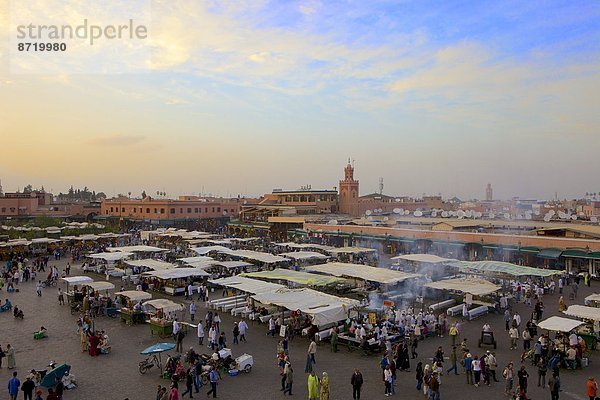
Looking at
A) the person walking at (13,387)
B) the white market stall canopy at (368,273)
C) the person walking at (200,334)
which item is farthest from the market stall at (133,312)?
the white market stall canopy at (368,273)

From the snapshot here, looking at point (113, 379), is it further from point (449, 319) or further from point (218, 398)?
point (449, 319)

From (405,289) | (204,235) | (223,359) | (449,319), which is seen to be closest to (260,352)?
(223,359)

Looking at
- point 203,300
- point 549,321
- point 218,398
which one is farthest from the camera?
point 203,300

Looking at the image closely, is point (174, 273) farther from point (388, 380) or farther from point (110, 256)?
point (388, 380)

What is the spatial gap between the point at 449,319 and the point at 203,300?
10.1 metres

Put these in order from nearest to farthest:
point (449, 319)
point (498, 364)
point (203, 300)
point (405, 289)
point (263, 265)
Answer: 1. point (498, 364)
2. point (449, 319)
3. point (203, 300)
4. point (405, 289)
5. point (263, 265)

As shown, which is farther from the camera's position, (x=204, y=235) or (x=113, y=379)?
(x=204, y=235)

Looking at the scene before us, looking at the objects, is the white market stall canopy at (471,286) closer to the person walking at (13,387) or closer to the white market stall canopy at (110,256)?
the person walking at (13,387)

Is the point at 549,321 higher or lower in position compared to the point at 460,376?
higher

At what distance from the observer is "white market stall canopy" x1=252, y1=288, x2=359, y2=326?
47.1 feet

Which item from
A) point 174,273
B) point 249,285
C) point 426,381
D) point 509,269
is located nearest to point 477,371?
point 426,381

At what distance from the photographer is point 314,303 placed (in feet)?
49.9

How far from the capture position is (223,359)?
12195mm

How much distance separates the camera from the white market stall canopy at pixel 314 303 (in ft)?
47.1
